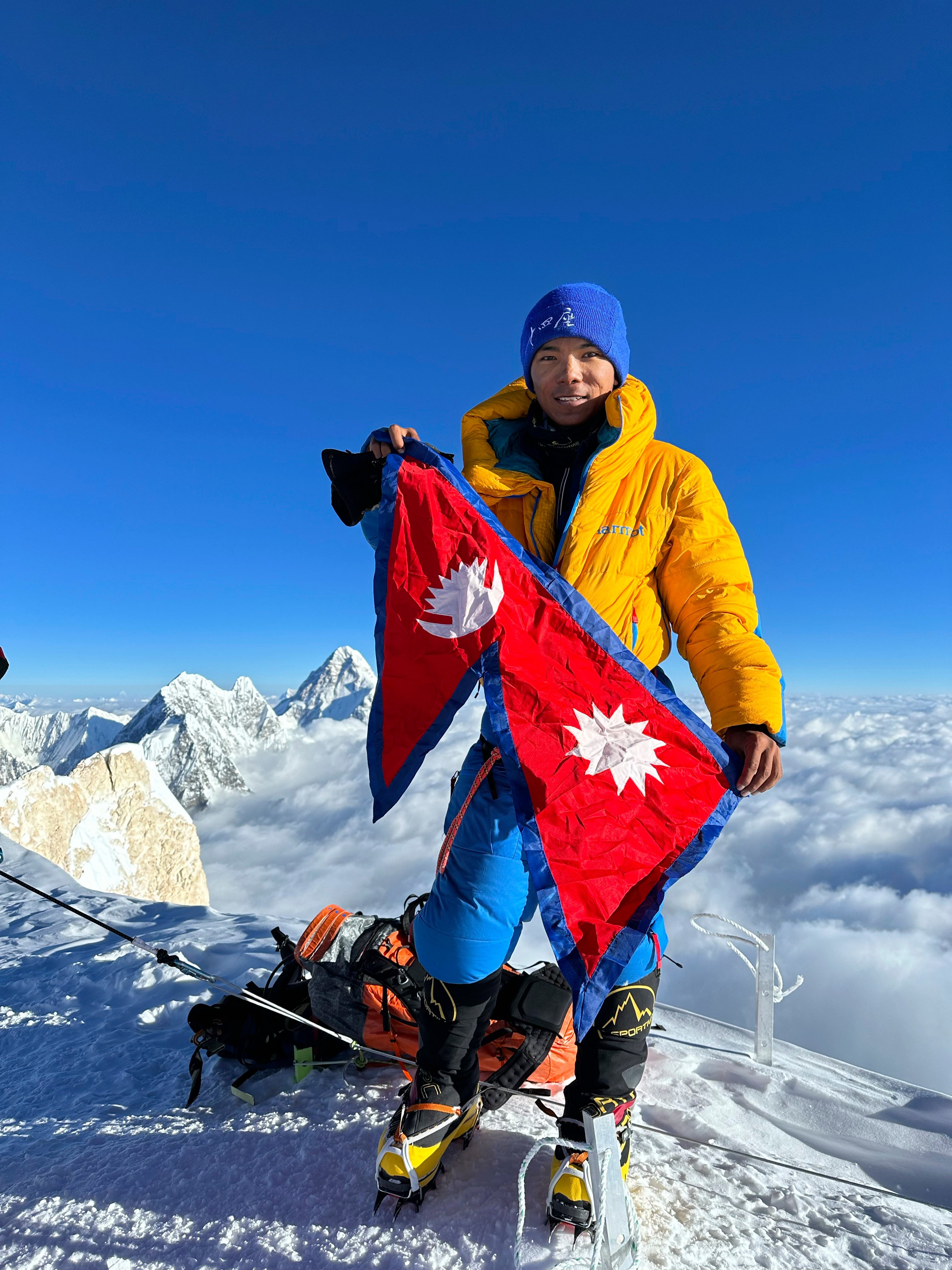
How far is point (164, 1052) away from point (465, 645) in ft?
9.66

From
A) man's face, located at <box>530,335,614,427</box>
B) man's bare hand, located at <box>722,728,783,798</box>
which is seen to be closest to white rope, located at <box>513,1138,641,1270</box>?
man's bare hand, located at <box>722,728,783,798</box>

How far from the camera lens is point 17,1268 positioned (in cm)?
181

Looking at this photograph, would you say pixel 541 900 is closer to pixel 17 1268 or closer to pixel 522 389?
pixel 17 1268

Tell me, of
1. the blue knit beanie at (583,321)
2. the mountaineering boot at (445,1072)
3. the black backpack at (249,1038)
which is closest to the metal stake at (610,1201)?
the mountaineering boot at (445,1072)

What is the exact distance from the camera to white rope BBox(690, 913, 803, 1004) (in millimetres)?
3566

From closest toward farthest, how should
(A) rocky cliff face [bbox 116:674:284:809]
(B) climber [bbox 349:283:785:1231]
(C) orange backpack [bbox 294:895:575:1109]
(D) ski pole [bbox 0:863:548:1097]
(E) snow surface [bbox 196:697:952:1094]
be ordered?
(B) climber [bbox 349:283:785:1231] < (D) ski pole [bbox 0:863:548:1097] < (C) orange backpack [bbox 294:895:575:1109] < (E) snow surface [bbox 196:697:952:1094] < (A) rocky cliff face [bbox 116:674:284:809]

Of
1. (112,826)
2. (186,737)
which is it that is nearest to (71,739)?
(186,737)

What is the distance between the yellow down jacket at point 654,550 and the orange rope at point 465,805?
0.71 meters

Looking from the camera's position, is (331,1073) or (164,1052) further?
(164,1052)

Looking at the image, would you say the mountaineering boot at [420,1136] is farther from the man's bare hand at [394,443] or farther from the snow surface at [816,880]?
the snow surface at [816,880]

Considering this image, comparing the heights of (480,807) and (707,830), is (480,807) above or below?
below

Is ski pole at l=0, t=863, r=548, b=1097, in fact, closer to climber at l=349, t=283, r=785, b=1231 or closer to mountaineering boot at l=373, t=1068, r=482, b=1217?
mountaineering boot at l=373, t=1068, r=482, b=1217

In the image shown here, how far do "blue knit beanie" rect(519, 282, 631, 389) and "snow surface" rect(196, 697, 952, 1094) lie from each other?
37.3m

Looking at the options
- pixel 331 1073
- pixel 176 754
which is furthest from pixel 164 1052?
pixel 176 754
